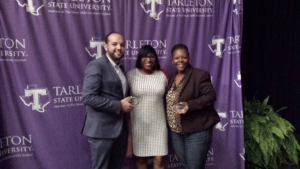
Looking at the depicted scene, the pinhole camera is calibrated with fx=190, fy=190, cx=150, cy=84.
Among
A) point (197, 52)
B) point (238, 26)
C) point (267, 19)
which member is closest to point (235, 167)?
point (197, 52)

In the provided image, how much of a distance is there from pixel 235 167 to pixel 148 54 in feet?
5.77

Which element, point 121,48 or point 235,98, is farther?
point 235,98

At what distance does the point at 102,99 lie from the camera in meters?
1.32

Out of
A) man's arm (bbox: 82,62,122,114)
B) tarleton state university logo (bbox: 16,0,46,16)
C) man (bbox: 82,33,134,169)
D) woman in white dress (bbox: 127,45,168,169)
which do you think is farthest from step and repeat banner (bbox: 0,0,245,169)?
man's arm (bbox: 82,62,122,114)

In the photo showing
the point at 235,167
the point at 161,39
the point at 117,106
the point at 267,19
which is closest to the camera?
the point at 117,106

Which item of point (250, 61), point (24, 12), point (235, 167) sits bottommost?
point (235, 167)

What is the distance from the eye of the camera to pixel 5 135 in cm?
185

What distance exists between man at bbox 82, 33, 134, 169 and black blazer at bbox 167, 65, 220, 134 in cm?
47

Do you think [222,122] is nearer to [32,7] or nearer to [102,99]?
[102,99]

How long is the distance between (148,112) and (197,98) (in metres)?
0.44

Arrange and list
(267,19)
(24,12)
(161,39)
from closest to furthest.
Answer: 1. (24,12)
2. (161,39)
3. (267,19)

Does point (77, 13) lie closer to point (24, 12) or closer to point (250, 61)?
point (24, 12)

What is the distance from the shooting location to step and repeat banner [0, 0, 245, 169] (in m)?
1.84

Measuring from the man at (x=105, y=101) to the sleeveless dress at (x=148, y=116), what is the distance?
18cm
